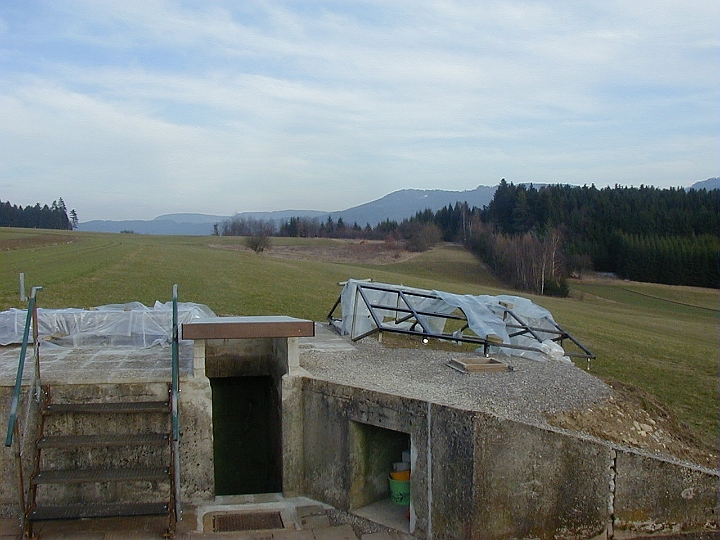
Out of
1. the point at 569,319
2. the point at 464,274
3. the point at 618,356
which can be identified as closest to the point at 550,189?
the point at 464,274

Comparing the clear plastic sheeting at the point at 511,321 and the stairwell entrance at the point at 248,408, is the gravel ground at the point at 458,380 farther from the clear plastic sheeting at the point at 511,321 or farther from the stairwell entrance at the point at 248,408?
the stairwell entrance at the point at 248,408

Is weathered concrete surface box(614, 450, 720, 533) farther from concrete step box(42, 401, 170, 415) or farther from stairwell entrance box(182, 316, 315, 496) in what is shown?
concrete step box(42, 401, 170, 415)

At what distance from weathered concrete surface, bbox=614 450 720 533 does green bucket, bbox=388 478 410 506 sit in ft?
8.56

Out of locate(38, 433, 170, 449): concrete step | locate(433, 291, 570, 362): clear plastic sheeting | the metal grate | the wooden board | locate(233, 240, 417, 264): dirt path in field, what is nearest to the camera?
locate(38, 433, 170, 449): concrete step

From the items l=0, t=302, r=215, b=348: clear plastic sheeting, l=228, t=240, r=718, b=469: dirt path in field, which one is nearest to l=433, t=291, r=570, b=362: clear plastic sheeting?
l=228, t=240, r=718, b=469: dirt path in field

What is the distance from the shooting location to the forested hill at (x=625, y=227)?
205 ft

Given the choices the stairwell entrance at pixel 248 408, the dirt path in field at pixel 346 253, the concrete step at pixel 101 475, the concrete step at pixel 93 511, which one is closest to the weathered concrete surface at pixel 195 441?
the concrete step at pixel 101 475

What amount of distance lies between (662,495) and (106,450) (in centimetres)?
699

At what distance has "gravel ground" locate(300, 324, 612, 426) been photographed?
788 centimetres

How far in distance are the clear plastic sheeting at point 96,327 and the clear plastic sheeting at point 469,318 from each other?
10.8 feet

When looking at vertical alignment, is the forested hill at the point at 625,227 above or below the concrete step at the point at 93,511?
above

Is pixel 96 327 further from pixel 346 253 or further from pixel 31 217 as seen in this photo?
pixel 31 217

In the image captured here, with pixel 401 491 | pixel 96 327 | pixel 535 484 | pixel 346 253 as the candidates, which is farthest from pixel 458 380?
pixel 346 253

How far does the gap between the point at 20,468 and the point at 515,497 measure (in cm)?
608
